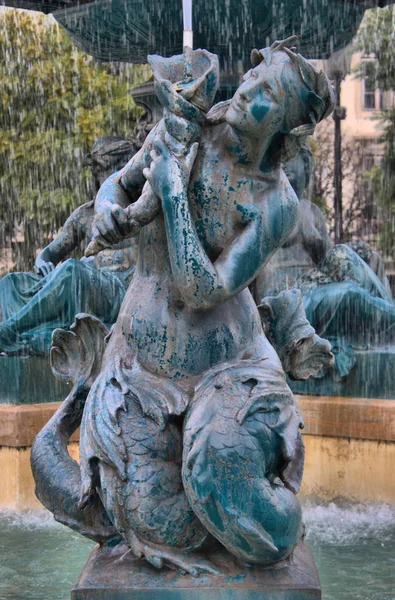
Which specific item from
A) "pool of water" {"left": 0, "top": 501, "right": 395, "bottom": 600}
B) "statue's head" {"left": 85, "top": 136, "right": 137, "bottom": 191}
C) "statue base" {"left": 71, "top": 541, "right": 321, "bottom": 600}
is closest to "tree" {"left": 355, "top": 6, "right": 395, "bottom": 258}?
"statue's head" {"left": 85, "top": 136, "right": 137, "bottom": 191}

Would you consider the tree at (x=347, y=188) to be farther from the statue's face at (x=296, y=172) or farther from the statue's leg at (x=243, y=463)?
the statue's leg at (x=243, y=463)

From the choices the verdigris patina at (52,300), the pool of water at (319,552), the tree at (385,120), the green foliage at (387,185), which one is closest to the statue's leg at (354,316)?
the pool of water at (319,552)

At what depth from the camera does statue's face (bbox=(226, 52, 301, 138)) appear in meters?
3.49

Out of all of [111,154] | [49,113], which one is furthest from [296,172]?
[49,113]

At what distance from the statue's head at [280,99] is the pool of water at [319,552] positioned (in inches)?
94.5

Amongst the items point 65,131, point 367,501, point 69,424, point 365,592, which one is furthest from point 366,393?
point 65,131

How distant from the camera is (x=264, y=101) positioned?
3494mm

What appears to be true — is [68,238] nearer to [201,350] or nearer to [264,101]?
[201,350]

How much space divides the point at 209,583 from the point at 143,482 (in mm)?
387

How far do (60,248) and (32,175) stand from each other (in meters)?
13.8

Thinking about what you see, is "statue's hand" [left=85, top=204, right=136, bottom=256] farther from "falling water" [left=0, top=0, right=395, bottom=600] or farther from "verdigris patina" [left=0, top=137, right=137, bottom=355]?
"verdigris patina" [left=0, top=137, right=137, bottom=355]

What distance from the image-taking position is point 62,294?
23.7 feet

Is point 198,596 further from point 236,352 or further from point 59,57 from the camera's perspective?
point 59,57

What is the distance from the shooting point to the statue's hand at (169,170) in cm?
349
